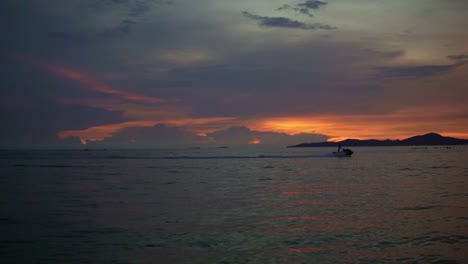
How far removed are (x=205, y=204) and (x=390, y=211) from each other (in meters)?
11.7

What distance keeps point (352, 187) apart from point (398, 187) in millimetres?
4004

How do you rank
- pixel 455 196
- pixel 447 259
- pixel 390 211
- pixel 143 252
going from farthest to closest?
pixel 455 196
pixel 390 211
pixel 143 252
pixel 447 259

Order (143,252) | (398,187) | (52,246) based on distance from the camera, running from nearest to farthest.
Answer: (143,252) < (52,246) < (398,187)

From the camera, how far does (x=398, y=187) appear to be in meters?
37.1

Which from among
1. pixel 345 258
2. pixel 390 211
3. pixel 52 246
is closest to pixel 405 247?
pixel 345 258

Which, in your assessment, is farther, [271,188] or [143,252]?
[271,188]

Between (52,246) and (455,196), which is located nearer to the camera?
(52,246)

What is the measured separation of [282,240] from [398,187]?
23.6 metres

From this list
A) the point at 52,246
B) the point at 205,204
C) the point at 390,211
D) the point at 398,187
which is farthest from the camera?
the point at 398,187

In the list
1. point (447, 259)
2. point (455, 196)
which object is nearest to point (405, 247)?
point (447, 259)

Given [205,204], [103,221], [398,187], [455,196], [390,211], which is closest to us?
[103,221]

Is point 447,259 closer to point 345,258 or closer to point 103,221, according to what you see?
point 345,258

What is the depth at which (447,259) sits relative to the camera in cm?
1460

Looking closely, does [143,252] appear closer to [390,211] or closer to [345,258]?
[345,258]
